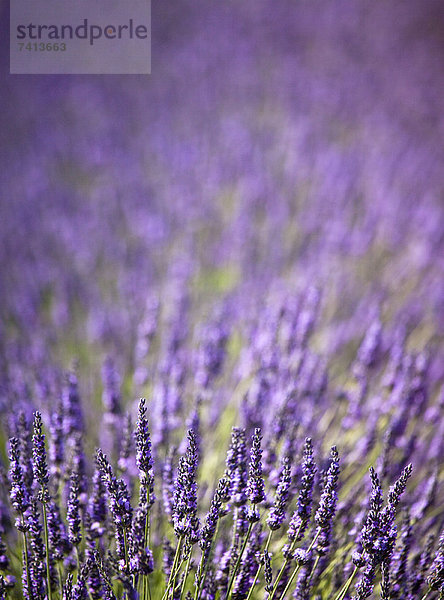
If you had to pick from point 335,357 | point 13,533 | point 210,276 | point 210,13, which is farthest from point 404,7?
point 13,533

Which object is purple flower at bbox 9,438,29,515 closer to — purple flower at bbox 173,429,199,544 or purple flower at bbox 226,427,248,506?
purple flower at bbox 173,429,199,544

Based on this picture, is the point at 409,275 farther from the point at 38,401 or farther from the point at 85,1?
the point at 85,1

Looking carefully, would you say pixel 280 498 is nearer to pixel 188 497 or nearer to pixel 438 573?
pixel 188 497

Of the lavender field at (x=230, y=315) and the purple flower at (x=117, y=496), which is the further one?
the lavender field at (x=230, y=315)

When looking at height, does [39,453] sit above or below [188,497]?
above

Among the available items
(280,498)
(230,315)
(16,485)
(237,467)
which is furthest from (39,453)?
(230,315)

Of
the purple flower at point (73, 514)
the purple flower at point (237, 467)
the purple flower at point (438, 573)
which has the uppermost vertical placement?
the purple flower at point (237, 467)

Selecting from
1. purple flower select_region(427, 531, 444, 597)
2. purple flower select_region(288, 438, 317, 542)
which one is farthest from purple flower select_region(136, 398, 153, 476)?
purple flower select_region(427, 531, 444, 597)

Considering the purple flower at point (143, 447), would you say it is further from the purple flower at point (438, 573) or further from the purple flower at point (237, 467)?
the purple flower at point (438, 573)

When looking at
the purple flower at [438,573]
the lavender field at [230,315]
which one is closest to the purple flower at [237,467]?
the lavender field at [230,315]
